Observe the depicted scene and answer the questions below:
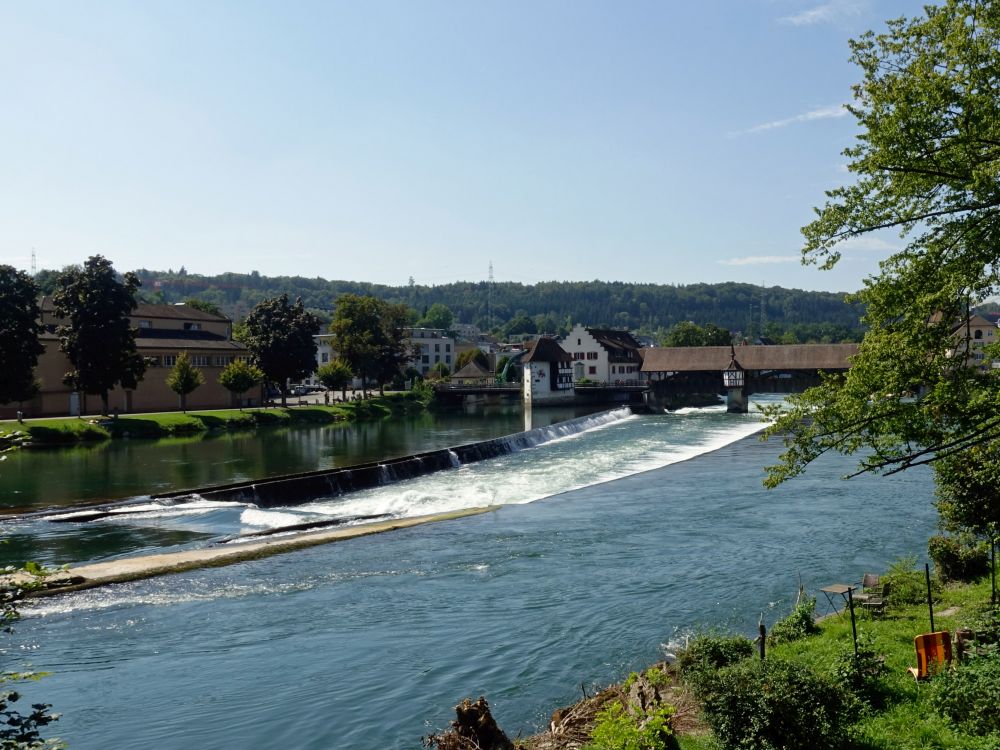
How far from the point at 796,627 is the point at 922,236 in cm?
676

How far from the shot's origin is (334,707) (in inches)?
503

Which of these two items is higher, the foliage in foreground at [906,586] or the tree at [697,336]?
the tree at [697,336]

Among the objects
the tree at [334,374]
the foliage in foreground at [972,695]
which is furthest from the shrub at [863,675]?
the tree at [334,374]

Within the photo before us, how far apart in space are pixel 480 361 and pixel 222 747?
378 ft

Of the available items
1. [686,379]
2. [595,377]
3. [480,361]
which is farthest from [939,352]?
[480,361]

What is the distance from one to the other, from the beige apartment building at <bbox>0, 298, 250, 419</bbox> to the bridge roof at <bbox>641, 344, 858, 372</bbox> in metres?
43.8

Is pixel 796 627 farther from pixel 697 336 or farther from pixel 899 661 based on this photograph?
pixel 697 336

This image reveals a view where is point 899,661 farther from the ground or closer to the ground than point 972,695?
closer to the ground

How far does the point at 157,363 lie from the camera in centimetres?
6706

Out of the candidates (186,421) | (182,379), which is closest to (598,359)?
(182,379)

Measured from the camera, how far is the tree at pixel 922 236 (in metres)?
9.51

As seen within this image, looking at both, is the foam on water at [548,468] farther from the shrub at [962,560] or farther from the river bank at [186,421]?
the river bank at [186,421]

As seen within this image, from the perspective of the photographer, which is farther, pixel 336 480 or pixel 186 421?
pixel 186 421

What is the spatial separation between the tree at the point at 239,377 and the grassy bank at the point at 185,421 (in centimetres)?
205
